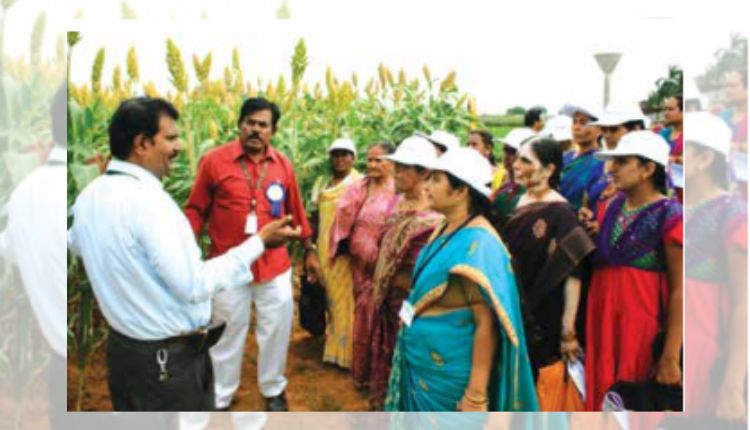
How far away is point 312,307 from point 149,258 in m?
1.00

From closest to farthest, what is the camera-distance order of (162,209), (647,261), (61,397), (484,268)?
(162,209), (484,268), (647,261), (61,397)

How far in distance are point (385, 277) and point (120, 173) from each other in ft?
4.29

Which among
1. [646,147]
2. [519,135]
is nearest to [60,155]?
[519,135]

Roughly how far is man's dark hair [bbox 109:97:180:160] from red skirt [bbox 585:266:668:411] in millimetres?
2117

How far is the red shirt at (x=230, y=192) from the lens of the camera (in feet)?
13.4

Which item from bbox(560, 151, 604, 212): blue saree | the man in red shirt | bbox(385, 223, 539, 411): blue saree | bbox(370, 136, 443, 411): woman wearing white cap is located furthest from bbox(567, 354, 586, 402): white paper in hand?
the man in red shirt

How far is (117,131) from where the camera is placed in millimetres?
3760

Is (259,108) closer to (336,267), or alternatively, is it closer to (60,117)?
(336,267)

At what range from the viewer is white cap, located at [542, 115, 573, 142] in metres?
4.09

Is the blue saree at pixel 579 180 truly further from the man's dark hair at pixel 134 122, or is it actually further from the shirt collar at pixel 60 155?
the shirt collar at pixel 60 155

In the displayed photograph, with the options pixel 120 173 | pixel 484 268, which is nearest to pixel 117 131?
pixel 120 173

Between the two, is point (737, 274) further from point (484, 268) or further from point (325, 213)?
point (325, 213)

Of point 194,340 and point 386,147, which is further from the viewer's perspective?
point 386,147

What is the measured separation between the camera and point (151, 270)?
3504 mm
